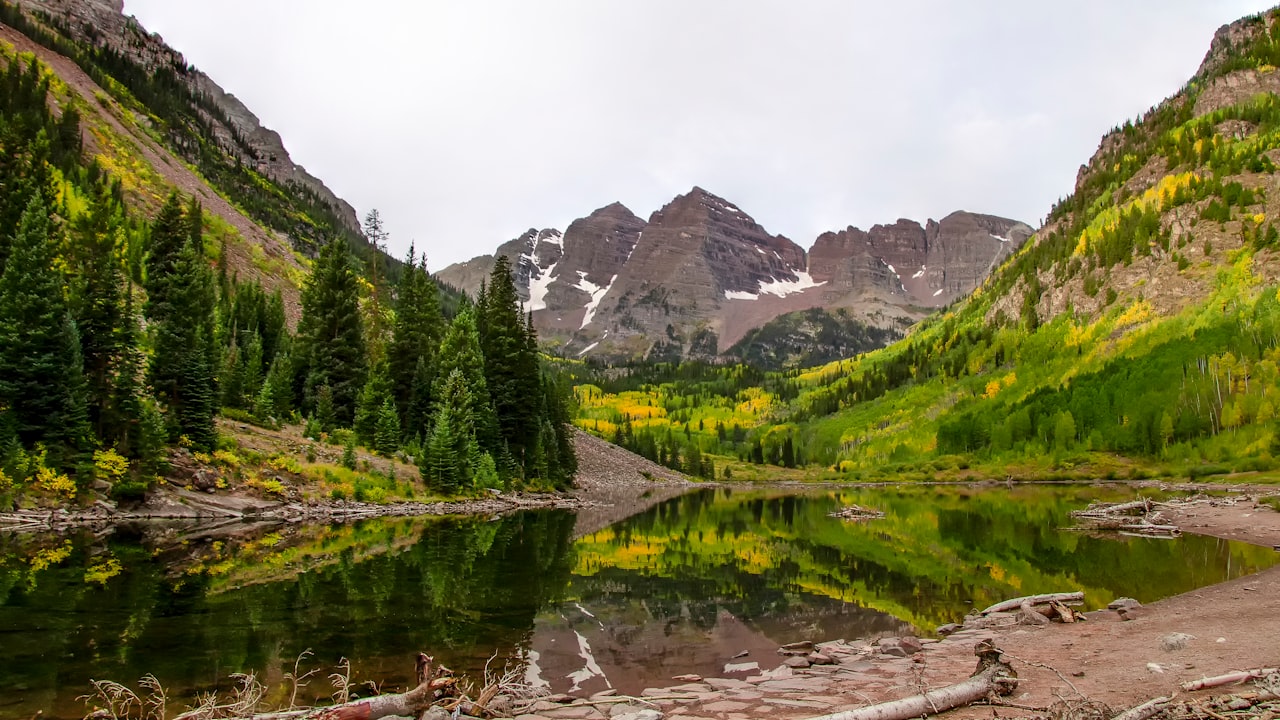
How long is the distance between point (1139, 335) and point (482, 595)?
5333 inches

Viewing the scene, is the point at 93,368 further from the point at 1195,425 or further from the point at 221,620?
the point at 1195,425

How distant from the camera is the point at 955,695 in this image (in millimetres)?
10453

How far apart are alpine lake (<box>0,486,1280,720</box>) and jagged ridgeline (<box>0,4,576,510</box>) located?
8.71 meters

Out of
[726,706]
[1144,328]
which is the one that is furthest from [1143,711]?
[1144,328]

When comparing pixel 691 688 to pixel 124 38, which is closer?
pixel 691 688

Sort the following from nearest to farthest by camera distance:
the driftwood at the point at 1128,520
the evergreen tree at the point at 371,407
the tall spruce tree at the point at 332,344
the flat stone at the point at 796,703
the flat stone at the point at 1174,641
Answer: the flat stone at the point at 796,703, the flat stone at the point at 1174,641, the driftwood at the point at 1128,520, the evergreen tree at the point at 371,407, the tall spruce tree at the point at 332,344

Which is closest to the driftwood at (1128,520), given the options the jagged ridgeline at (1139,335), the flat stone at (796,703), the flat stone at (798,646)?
the flat stone at (798,646)

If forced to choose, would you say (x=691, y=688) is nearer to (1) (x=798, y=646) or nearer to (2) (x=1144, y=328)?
(1) (x=798, y=646)

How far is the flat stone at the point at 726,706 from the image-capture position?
11734 mm

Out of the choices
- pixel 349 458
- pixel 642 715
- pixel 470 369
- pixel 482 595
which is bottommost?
pixel 482 595

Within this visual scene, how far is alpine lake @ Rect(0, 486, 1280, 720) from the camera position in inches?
549

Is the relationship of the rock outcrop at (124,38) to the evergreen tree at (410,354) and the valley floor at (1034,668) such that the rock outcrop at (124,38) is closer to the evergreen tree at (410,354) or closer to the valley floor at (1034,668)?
the evergreen tree at (410,354)

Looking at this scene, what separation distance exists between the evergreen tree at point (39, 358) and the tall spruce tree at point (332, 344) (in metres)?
26.8

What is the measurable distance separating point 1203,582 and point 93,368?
5361 centimetres
